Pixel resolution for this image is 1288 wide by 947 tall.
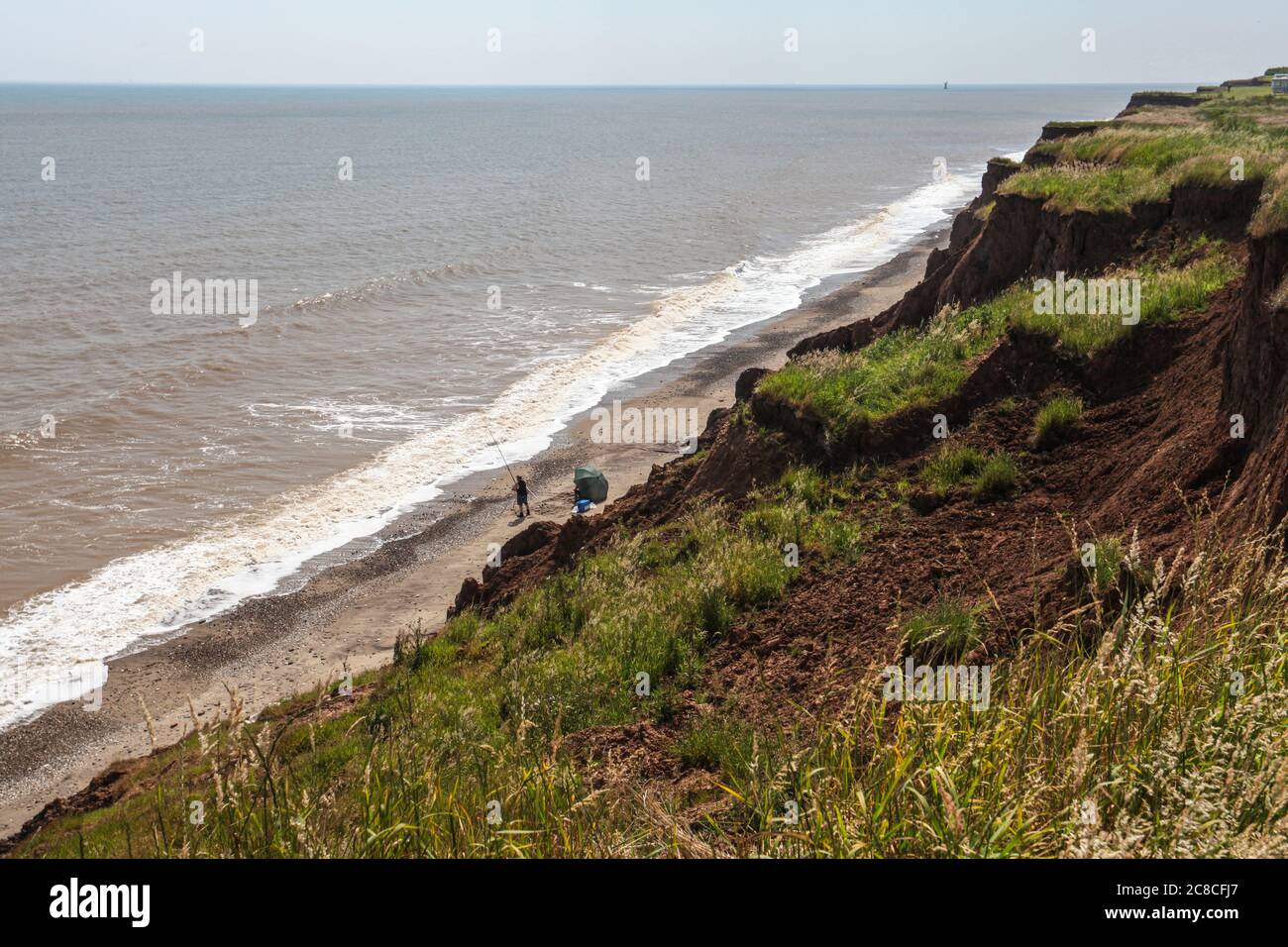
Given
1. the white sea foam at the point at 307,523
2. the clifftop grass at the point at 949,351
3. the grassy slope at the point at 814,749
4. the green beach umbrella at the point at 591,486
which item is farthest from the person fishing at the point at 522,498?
the grassy slope at the point at 814,749

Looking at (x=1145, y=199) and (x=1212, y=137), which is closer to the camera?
(x=1145, y=199)

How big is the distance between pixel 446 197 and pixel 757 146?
65.0m

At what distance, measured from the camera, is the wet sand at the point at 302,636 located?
1468 centimetres

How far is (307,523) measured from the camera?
74.2 ft

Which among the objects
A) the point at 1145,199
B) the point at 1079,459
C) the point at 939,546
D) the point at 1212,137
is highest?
the point at 1212,137

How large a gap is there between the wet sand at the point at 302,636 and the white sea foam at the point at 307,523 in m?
0.72

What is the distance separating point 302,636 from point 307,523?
510 centimetres

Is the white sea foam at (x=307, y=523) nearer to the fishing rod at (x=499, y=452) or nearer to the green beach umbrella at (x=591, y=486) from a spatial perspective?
the fishing rod at (x=499, y=452)

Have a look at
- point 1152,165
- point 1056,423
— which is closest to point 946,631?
Result: point 1056,423

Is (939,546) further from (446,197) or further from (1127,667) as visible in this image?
(446,197)

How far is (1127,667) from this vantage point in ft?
13.3

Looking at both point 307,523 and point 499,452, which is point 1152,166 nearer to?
point 499,452
